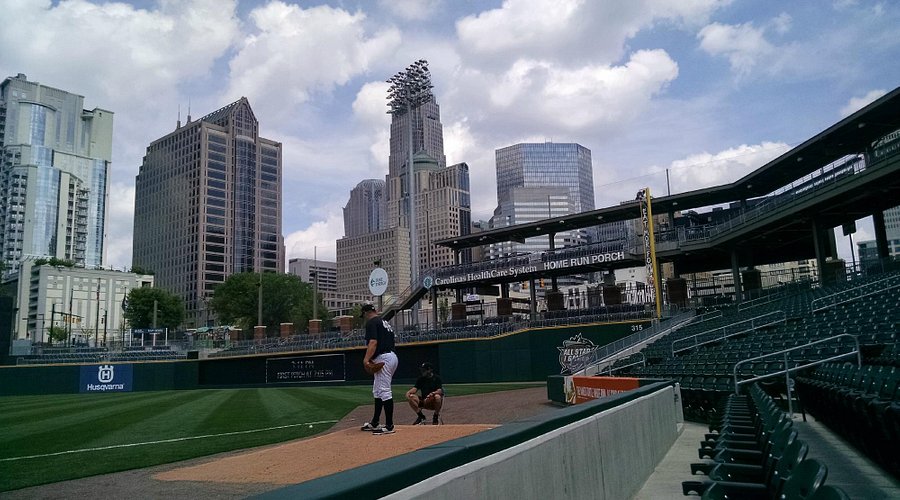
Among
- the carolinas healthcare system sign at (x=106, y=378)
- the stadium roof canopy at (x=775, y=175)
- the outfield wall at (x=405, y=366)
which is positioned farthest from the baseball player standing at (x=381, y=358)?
the carolinas healthcare system sign at (x=106, y=378)

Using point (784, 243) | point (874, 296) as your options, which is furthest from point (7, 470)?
point (784, 243)

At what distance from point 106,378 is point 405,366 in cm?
2026

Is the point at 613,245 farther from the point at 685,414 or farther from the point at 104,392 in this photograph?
the point at 104,392

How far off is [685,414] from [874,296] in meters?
10.0

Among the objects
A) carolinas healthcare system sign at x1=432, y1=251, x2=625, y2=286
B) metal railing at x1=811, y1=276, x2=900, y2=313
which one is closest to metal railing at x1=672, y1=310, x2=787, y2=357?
metal railing at x1=811, y1=276, x2=900, y2=313

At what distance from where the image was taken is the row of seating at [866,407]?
5.16 meters

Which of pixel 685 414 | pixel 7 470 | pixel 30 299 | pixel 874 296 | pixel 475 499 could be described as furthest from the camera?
pixel 30 299

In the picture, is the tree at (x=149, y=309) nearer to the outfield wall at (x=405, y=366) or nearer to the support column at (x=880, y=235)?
the outfield wall at (x=405, y=366)

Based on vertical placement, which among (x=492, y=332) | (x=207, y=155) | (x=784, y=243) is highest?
(x=207, y=155)

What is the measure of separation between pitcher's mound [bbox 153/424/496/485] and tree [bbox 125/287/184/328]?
92.7 m

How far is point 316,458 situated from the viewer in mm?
6684

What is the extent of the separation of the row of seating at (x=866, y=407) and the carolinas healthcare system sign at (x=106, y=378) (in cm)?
4172

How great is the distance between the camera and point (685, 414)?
43.6 feet

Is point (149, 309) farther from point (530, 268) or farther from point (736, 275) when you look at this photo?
point (736, 275)
